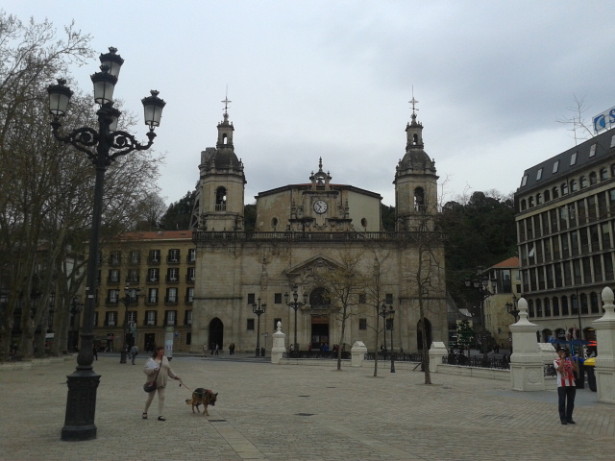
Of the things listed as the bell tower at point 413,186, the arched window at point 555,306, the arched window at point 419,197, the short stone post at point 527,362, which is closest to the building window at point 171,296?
the bell tower at point 413,186

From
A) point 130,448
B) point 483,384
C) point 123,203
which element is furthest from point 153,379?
point 123,203

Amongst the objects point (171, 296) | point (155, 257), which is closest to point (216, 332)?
point (171, 296)

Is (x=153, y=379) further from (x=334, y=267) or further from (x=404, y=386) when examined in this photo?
(x=334, y=267)

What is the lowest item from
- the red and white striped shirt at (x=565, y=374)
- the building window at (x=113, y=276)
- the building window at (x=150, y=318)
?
the red and white striped shirt at (x=565, y=374)

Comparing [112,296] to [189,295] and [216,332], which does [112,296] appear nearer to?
[189,295]

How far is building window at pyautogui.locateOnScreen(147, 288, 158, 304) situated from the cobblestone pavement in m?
49.5

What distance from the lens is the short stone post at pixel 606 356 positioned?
1371 cm

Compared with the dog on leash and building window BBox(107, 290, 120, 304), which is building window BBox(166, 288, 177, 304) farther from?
the dog on leash

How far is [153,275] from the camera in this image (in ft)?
218

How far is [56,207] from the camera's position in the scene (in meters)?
28.9

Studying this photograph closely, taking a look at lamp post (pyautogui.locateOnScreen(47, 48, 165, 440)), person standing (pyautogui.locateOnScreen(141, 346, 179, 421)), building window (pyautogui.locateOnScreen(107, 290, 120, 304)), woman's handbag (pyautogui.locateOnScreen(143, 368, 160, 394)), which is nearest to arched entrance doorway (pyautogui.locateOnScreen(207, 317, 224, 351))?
building window (pyautogui.locateOnScreen(107, 290, 120, 304))

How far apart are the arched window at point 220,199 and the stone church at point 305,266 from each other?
0.11 meters

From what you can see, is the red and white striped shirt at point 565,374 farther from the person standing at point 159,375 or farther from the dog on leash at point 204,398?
the person standing at point 159,375

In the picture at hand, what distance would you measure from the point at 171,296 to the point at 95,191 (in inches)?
2290
